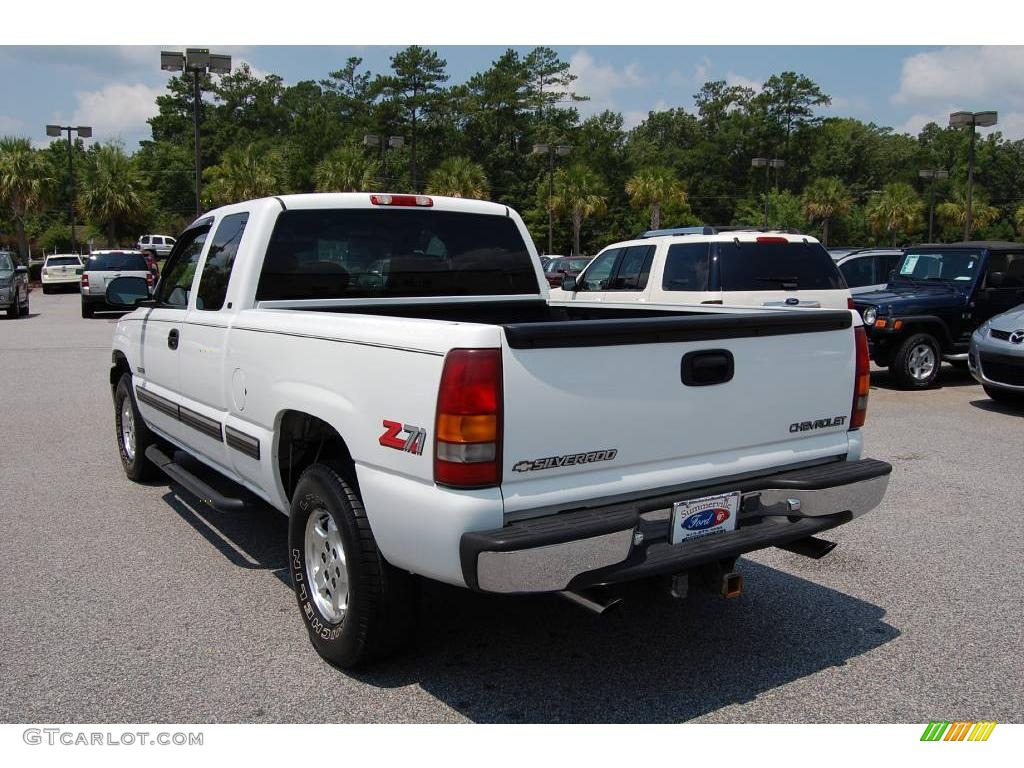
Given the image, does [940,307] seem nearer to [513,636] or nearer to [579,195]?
[513,636]

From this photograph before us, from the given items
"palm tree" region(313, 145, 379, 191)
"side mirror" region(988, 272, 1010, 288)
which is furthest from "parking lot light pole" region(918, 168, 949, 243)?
"side mirror" region(988, 272, 1010, 288)

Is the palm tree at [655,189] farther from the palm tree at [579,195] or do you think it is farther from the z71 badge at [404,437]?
the z71 badge at [404,437]

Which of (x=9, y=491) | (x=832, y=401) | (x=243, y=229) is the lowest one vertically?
(x=9, y=491)

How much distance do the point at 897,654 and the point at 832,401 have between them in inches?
44.4

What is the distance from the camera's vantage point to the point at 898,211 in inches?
2530

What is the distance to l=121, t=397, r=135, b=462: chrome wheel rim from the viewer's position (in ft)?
21.3

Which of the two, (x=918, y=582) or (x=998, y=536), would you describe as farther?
(x=998, y=536)

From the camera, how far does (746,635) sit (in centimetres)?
403

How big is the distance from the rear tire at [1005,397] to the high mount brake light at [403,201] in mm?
7855

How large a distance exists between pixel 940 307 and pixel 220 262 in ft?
32.9

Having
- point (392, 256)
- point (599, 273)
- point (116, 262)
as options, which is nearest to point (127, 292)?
point (392, 256)

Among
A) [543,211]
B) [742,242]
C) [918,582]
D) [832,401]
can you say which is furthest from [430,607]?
[543,211]

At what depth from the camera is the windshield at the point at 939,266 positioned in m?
12.3
